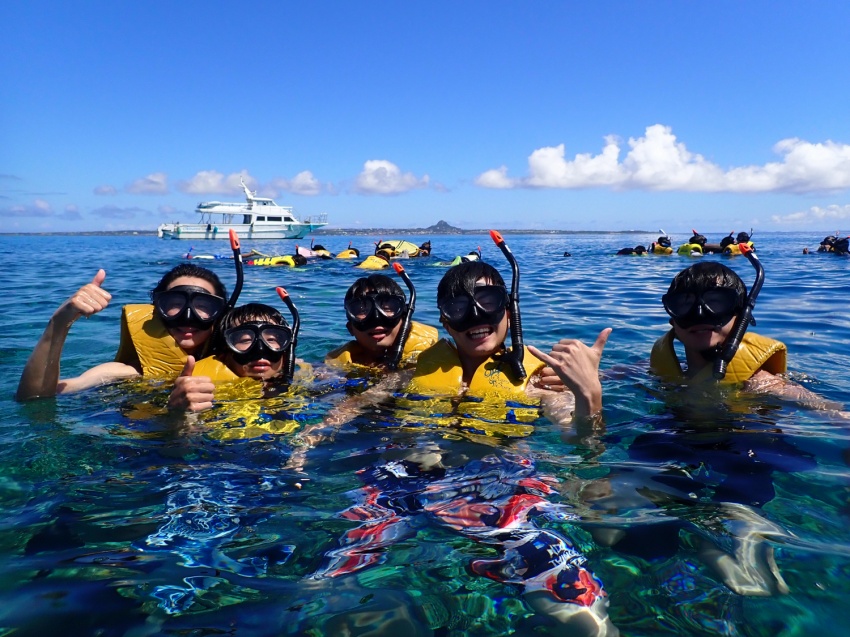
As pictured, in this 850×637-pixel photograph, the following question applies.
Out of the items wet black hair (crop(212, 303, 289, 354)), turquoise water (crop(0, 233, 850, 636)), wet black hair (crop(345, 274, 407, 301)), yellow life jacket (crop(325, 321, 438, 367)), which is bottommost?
turquoise water (crop(0, 233, 850, 636))

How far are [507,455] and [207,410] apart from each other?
77.6 inches

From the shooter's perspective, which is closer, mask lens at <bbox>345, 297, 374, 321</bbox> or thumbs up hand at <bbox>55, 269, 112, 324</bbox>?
thumbs up hand at <bbox>55, 269, 112, 324</bbox>

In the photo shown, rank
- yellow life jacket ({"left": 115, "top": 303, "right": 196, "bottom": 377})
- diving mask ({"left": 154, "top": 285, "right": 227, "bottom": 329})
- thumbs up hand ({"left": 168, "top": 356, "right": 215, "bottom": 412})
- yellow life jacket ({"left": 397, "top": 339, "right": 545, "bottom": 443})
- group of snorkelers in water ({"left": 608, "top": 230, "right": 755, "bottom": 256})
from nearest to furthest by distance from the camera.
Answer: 1. thumbs up hand ({"left": 168, "top": 356, "right": 215, "bottom": 412})
2. yellow life jacket ({"left": 397, "top": 339, "right": 545, "bottom": 443})
3. diving mask ({"left": 154, "top": 285, "right": 227, "bottom": 329})
4. yellow life jacket ({"left": 115, "top": 303, "right": 196, "bottom": 377})
5. group of snorkelers in water ({"left": 608, "top": 230, "right": 755, "bottom": 256})

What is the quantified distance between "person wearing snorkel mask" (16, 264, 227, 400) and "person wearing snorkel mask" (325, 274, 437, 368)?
1019mm

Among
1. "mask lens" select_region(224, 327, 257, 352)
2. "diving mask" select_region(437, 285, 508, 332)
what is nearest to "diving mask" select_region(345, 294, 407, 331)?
"mask lens" select_region(224, 327, 257, 352)

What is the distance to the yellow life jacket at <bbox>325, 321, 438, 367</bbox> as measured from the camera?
4797mm

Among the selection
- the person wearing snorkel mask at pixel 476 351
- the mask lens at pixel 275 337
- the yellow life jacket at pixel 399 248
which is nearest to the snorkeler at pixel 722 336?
the person wearing snorkel mask at pixel 476 351

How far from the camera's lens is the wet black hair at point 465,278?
3.57 metres

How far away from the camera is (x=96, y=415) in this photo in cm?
384

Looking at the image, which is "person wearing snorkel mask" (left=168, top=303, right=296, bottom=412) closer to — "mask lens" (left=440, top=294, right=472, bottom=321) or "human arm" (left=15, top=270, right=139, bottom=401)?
"human arm" (left=15, top=270, right=139, bottom=401)

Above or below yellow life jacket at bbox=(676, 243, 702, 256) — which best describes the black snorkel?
below

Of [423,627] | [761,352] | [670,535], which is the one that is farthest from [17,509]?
[761,352]

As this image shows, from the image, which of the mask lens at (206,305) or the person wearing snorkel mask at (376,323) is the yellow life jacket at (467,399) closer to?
the person wearing snorkel mask at (376,323)

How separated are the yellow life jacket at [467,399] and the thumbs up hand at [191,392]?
1200mm
